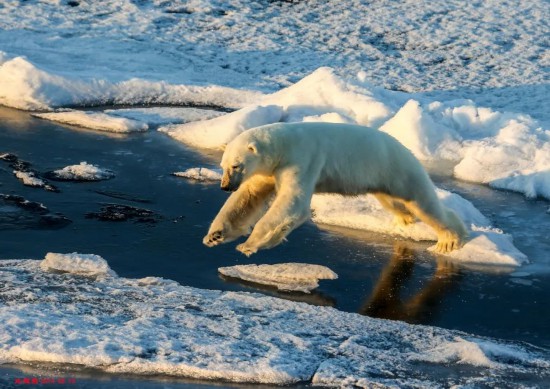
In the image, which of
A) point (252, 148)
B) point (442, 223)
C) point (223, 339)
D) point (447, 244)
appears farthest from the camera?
point (447, 244)

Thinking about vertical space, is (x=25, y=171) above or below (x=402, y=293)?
below

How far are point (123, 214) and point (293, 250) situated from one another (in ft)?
5.00

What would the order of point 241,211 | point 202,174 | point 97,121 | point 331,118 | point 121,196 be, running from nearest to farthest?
point 241,211, point 121,196, point 202,174, point 331,118, point 97,121

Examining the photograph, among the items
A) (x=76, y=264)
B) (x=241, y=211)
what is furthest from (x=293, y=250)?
(x=76, y=264)

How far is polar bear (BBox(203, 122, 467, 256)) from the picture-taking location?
624cm

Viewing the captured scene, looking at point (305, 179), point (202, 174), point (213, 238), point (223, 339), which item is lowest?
point (202, 174)

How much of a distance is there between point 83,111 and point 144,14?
7159 mm

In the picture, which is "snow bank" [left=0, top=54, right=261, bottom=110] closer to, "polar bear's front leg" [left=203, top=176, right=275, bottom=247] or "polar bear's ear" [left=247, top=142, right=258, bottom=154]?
"polar bear's front leg" [left=203, top=176, right=275, bottom=247]

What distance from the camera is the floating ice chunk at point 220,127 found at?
33.2ft

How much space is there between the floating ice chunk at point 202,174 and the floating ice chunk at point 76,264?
93.2 inches

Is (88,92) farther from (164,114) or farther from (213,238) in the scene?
(213,238)

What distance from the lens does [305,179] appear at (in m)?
6.42

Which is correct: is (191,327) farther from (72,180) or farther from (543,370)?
(72,180)

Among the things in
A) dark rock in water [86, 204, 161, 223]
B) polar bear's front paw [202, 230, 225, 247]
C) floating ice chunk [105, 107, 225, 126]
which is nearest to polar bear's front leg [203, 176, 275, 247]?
polar bear's front paw [202, 230, 225, 247]
